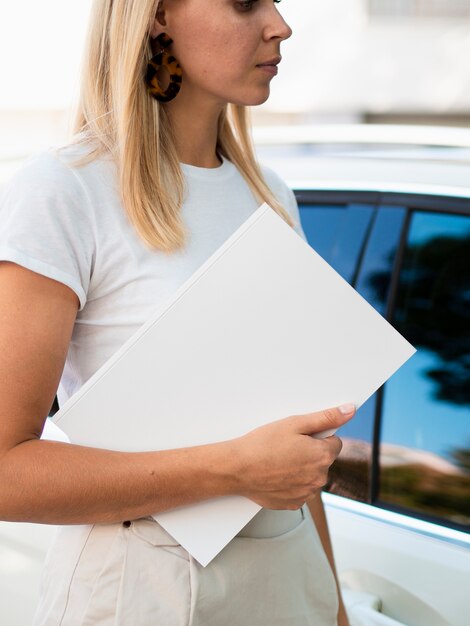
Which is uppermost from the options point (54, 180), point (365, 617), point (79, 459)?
point (54, 180)

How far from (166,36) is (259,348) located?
553mm

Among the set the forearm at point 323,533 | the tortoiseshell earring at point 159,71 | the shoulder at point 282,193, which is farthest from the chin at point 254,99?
the forearm at point 323,533

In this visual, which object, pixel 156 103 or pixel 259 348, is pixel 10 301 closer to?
pixel 259 348

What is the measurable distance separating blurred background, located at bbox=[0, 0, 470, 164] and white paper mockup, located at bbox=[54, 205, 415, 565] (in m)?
11.3

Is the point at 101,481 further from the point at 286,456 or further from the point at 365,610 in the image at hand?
the point at 365,610

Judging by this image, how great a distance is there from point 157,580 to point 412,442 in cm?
76

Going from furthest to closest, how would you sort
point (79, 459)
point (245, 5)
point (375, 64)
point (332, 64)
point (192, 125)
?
point (332, 64) → point (375, 64) → point (192, 125) → point (245, 5) → point (79, 459)

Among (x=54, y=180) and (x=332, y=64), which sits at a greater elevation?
(x=332, y=64)

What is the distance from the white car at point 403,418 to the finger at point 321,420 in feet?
2.02

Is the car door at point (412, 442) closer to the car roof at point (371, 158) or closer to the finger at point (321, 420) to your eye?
the car roof at point (371, 158)

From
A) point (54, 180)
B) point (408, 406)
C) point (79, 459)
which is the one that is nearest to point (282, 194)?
point (408, 406)

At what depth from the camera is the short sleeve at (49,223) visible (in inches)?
51.0

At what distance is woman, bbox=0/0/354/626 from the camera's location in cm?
129

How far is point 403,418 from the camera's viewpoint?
1.99 metres
